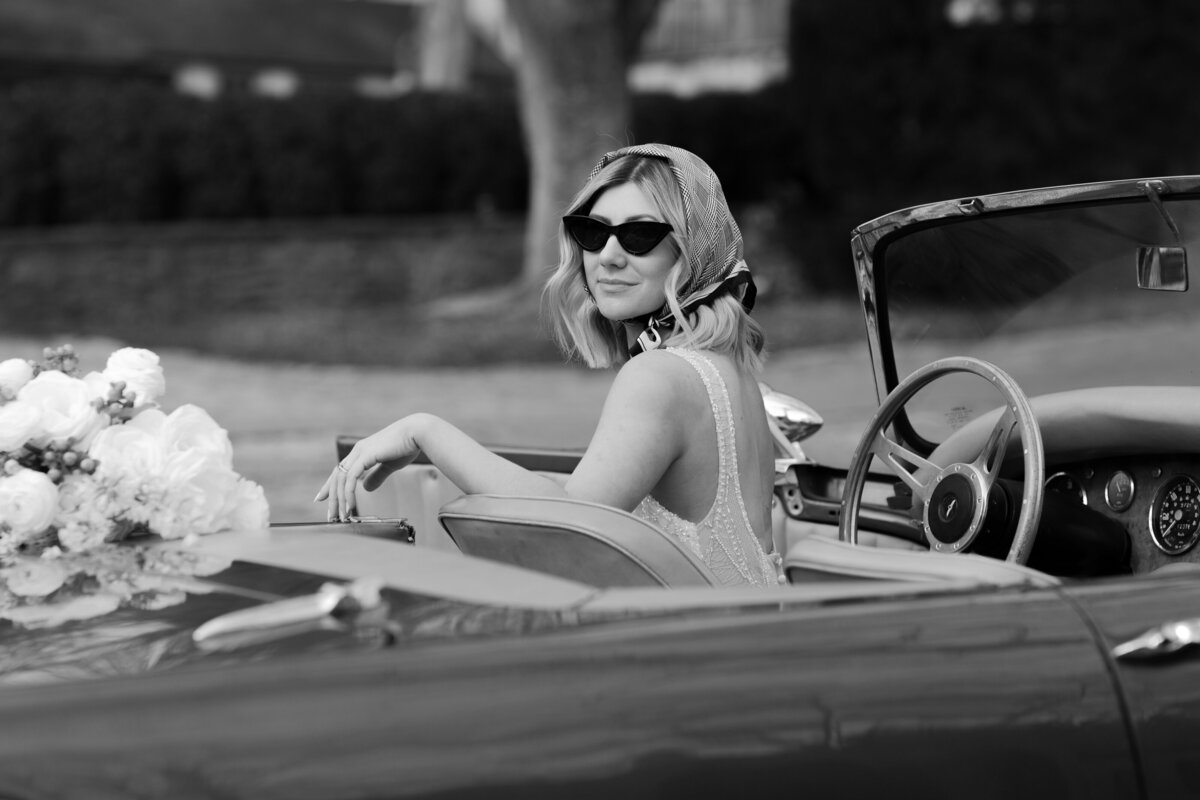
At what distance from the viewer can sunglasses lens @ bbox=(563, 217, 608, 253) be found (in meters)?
2.65

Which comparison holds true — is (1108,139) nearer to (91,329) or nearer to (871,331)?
(91,329)

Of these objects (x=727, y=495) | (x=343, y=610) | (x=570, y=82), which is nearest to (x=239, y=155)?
(x=570, y=82)

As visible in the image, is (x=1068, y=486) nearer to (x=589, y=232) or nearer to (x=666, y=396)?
(x=666, y=396)

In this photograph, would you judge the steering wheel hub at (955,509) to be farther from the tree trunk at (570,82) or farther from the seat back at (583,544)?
the tree trunk at (570,82)

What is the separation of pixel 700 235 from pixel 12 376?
121 centimetres

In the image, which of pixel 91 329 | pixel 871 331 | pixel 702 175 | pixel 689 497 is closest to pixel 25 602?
pixel 689 497

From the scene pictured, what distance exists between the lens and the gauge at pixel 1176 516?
2.78 meters

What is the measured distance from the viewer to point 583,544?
82.2 inches

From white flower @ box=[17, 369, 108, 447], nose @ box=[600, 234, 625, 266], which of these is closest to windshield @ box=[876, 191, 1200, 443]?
nose @ box=[600, 234, 625, 266]

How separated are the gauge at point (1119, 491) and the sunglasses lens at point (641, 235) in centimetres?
111

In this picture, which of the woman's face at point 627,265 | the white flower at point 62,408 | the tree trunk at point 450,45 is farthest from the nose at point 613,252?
the tree trunk at point 450,45

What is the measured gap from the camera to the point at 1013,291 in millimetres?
3129

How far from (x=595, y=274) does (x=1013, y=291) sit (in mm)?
1012

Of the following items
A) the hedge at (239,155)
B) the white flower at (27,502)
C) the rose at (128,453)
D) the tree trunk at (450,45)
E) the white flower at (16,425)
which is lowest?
the white flower at (27,502)
